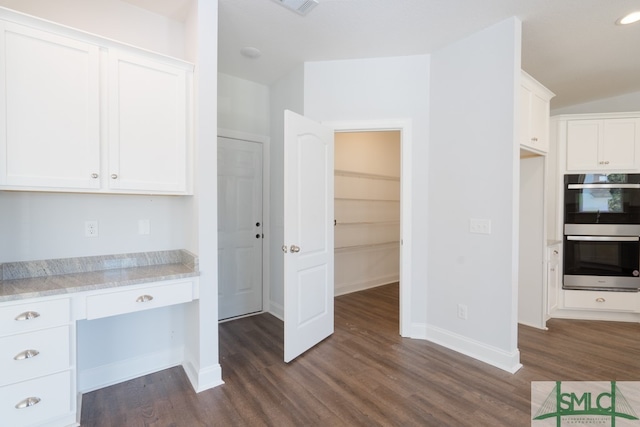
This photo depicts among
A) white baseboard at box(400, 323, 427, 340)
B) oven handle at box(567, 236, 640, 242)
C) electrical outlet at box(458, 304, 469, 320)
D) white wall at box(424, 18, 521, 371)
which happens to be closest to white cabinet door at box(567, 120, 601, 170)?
oven handle at box(567, 236, 640, 242)

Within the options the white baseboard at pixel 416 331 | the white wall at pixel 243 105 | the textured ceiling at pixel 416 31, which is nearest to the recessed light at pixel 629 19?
the textured ceiling at pixel 416 31

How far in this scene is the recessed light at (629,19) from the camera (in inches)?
91.5

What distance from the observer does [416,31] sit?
8.39 ft

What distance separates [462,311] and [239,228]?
2407 millimetres

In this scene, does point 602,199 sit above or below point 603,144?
below

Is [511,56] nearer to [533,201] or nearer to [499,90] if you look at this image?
[499,90]

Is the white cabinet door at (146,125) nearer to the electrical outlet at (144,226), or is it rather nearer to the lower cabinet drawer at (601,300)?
the electrical outlet at (144,226)

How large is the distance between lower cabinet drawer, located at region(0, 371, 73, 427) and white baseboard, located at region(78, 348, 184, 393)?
477mm

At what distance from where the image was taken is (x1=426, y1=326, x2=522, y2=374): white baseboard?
2.40 m

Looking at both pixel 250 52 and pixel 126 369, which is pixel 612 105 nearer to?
pixel 250 52

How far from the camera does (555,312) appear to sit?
11.5 feet

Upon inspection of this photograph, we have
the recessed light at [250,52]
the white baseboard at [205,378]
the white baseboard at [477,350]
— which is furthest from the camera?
the recessed light at [250,52]

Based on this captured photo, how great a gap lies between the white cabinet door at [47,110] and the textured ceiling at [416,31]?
761mm

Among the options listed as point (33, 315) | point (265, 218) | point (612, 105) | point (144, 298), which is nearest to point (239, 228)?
point (265, 218)
